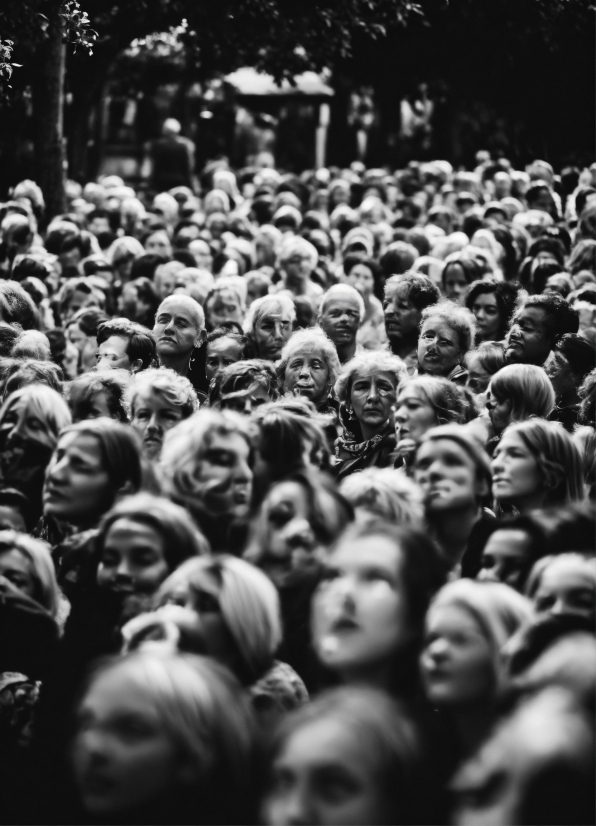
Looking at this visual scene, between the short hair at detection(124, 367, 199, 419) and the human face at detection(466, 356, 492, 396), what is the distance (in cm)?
192

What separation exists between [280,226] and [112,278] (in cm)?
372

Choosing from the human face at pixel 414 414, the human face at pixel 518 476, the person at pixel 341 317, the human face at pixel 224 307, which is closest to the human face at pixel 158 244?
the human face at pixel 224 307

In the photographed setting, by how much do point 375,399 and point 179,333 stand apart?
6.63 feet

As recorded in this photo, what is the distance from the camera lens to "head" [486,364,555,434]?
6453 millimetres

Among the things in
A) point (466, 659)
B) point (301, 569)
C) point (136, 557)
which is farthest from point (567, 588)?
point (136, 557)

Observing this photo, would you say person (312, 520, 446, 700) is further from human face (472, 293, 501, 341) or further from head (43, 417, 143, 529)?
human face (472, 293, 501, 341)

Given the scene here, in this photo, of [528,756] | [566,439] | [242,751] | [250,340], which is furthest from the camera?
[250,340]

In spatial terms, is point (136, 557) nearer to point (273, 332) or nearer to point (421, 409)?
point (421, 409)

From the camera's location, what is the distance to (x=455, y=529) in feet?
16.8

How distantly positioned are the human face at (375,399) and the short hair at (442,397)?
0.64m

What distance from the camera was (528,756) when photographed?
9.01ft

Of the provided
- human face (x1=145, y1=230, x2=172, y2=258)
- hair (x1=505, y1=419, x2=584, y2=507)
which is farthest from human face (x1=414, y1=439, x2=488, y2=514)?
human face (x1=145, y1=230, x2=172, y2=258)

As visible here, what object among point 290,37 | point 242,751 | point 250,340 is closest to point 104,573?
point 242,751

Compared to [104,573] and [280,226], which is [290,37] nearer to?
[280,226]
